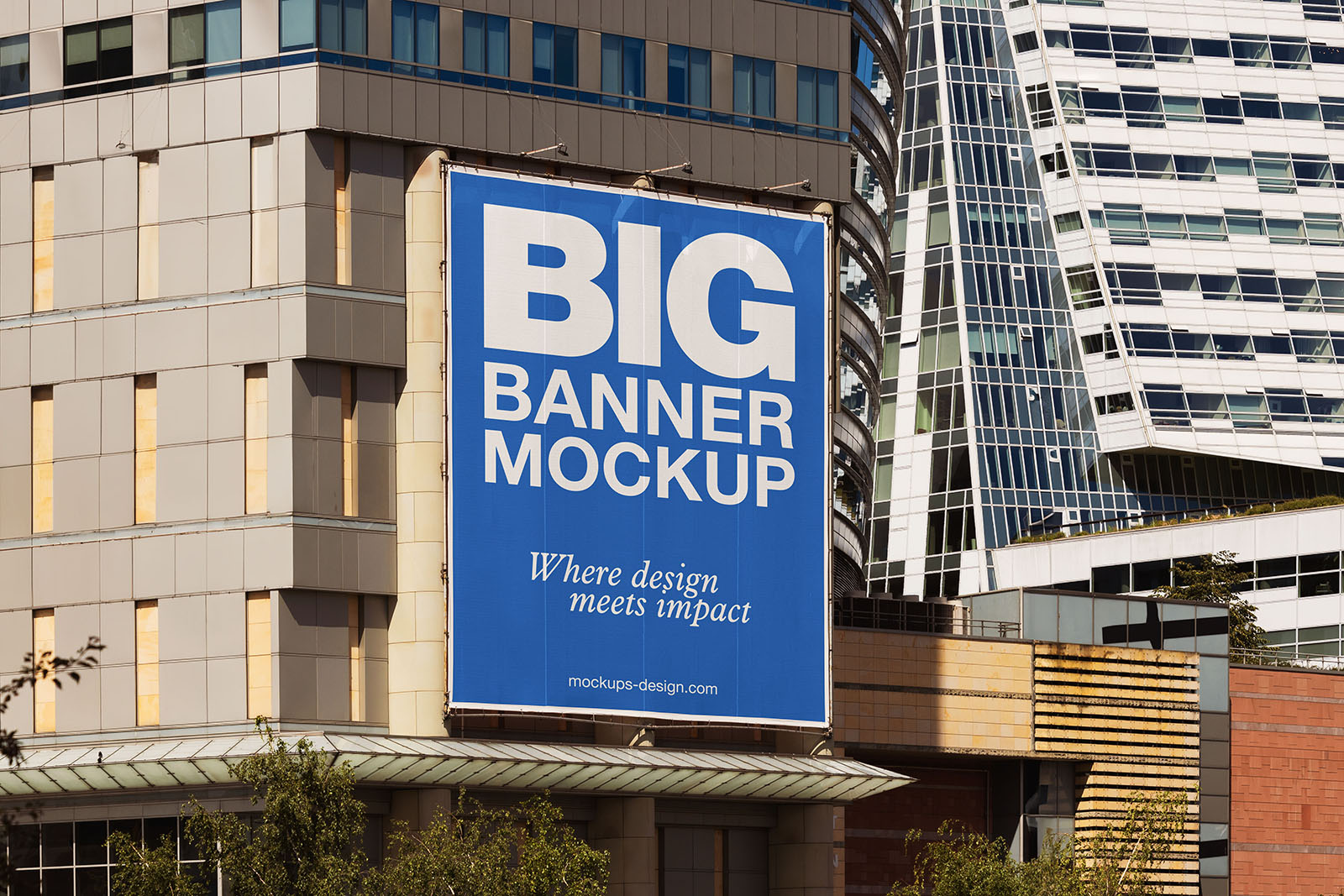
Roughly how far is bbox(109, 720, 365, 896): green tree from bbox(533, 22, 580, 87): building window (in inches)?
922

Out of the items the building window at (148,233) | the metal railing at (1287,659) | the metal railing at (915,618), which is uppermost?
the building window at (148,233)

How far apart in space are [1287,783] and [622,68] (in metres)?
38.4

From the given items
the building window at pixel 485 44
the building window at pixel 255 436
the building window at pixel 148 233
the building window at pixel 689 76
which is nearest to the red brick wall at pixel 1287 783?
the building window at pixel 689 76

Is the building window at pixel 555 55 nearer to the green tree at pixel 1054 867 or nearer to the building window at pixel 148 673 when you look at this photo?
the building window at pixel 148 673

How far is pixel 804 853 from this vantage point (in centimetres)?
7038

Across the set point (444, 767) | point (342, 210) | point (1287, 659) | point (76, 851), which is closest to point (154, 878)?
point (444, 767)

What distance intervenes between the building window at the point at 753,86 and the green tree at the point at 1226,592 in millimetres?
35060

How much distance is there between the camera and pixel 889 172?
88.1 meters

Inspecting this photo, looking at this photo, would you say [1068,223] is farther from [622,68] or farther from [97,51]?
[97,51]

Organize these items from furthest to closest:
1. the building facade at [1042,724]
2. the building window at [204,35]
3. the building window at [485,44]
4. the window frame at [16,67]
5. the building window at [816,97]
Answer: the building facade at [1042,724] → the building window at [816,97] → the window frame at [16,67] → the building window at [485,44] → the building window at [204,35]

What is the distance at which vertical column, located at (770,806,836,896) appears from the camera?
2758 inches

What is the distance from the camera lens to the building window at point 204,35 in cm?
6394

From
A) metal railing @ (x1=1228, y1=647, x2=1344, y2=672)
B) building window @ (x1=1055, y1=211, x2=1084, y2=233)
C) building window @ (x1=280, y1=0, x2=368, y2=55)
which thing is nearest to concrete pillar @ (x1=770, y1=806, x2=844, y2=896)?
metal railing @ (x1=1228, y1=647, x2=1344, y2=672)

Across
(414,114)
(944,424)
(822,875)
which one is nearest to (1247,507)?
(944,424)
